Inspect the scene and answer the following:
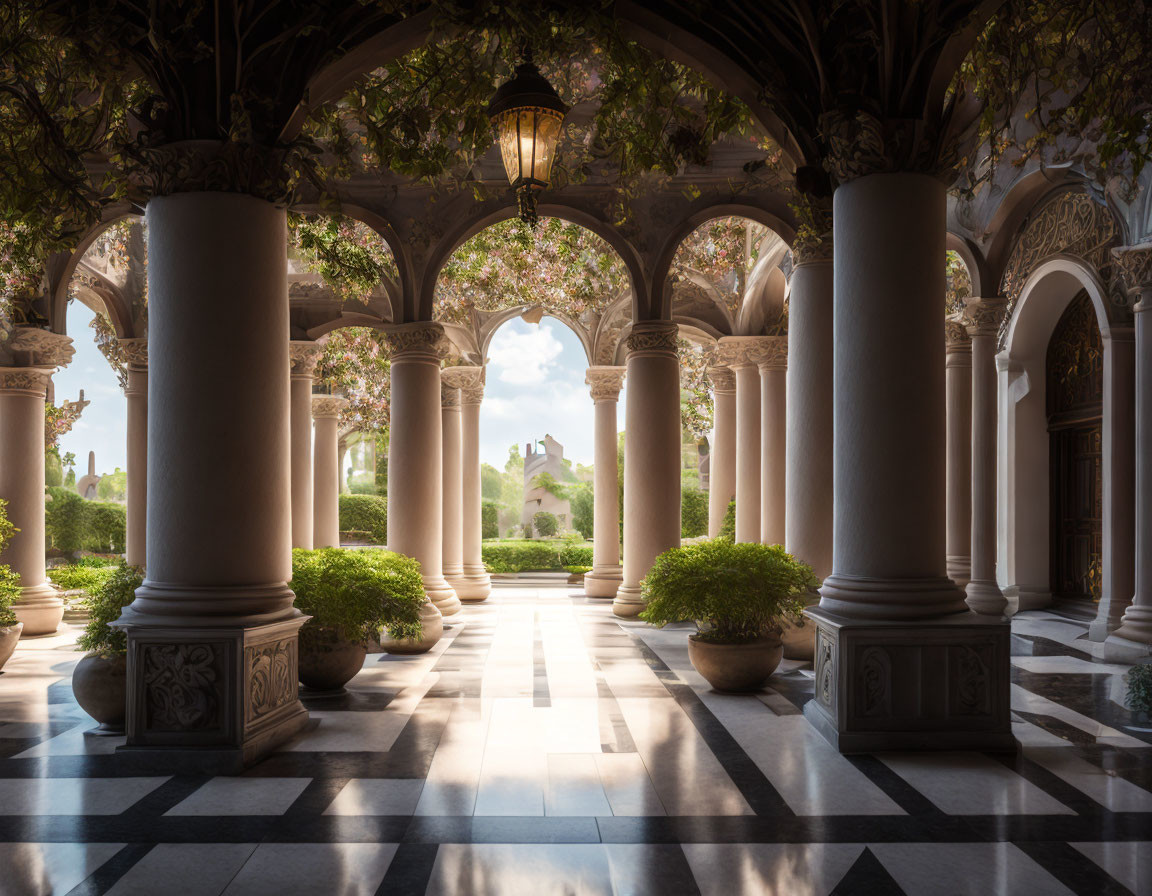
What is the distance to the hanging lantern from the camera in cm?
588

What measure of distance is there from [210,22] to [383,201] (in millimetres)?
7227

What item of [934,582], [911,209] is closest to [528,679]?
[934,582]

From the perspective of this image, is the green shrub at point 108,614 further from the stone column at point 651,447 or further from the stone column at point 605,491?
the stone column at point 605,491

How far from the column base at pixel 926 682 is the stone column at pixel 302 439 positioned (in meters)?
13.4

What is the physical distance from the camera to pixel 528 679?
30.1ft

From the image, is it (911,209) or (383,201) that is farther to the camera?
(383,201)

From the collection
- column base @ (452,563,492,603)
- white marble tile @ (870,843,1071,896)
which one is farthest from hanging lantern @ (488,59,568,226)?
column base @ (452,563,492,603)

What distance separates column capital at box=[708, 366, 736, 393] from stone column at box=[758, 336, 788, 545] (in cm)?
238

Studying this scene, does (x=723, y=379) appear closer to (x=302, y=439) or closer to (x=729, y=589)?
(x=302, y=439)

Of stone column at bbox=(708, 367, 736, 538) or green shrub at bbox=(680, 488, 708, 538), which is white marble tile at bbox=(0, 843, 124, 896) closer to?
stone column at bbox=(708, 367, 736, 538)

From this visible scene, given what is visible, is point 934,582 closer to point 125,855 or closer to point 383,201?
point 125,855

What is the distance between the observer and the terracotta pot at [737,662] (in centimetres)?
825

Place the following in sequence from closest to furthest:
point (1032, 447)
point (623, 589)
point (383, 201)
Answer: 1. point (383, 201)
2. point (623, 589)
3. point (1032, 447)

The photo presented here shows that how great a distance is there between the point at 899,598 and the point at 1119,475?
341 inches
